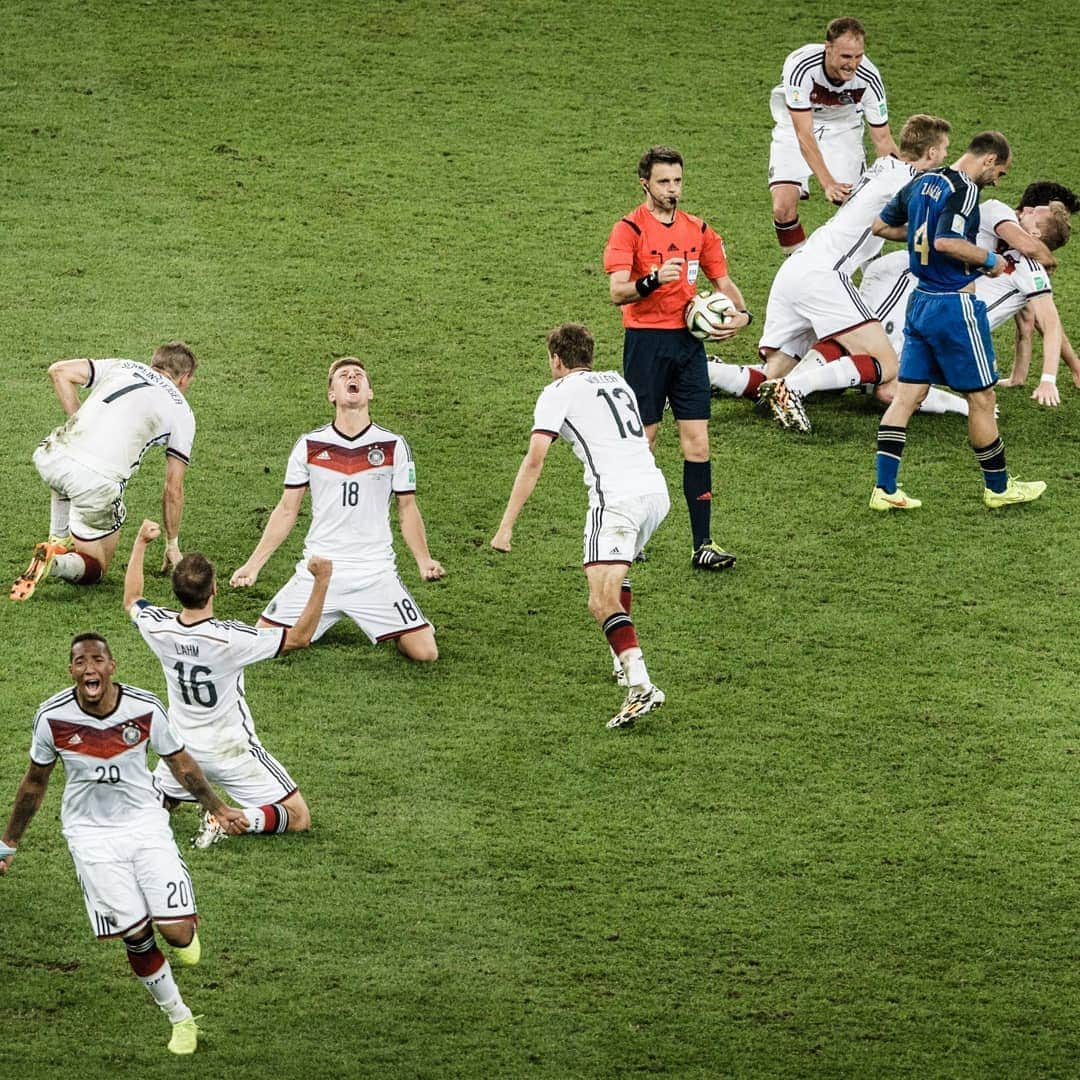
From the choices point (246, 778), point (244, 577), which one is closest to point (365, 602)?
point (244, 577)

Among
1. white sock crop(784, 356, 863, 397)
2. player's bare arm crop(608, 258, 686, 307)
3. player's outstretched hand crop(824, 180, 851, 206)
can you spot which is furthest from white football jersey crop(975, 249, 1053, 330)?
player's bare arm crop(608, 258, 686, 307)

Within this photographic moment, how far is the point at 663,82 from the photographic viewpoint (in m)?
17.1

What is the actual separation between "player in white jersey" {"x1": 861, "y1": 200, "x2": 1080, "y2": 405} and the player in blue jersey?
24.2 inches

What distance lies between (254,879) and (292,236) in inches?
310

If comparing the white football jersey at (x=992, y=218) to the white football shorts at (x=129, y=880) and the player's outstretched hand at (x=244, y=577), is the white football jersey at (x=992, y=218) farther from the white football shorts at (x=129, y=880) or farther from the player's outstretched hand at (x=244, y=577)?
the white football shorts at (x=129, y=880)

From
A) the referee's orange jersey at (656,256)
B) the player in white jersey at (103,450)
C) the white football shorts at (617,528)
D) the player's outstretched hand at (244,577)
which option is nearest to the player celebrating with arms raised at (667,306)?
the referee's orange jersey at (656,256)

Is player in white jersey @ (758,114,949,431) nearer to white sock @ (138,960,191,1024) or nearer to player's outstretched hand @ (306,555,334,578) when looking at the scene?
player's outstretched hand @ (306,555,334,578)

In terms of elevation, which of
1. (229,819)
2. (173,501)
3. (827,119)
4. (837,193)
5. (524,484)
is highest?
(827,119)

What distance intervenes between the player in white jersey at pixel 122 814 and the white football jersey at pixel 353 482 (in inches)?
112

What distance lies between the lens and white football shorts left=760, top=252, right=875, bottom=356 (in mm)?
11727

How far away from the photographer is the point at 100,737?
21.6 ft

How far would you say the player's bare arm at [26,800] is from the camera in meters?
6.69

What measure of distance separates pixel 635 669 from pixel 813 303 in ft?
13.0

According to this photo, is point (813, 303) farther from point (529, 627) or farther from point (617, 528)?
point (617, 528)
